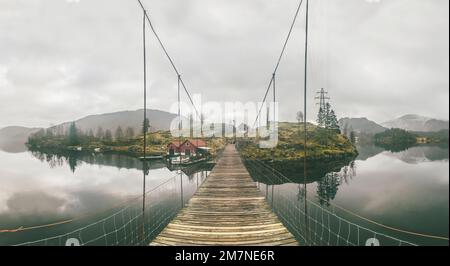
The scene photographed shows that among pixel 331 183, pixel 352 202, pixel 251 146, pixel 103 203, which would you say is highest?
pixel 251 146

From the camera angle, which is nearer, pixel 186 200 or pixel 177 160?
pixel 186 200

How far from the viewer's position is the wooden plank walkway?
26.2ft

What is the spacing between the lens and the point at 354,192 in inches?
1698

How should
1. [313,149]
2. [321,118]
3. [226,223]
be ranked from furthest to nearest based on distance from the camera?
1. [321,118]
2. [313,149]
3. [226,223]

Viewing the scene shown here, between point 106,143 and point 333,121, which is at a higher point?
point 333,121

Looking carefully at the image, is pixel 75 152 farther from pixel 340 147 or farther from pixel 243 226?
pixel 243 226

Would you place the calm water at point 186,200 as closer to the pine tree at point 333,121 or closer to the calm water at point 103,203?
the calm water at point 103,203

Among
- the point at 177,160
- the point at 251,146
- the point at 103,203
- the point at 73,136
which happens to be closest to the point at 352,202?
the point at 251,146

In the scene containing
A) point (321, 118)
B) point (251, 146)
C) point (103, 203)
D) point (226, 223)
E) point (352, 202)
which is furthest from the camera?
point (321, 118)

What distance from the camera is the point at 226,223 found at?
935 cm

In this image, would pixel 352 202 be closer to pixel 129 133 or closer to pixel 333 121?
pixel 333 121

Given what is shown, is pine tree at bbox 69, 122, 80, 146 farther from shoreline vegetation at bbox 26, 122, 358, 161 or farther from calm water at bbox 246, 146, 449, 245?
calm water at bbox 246, 146, 449, 245

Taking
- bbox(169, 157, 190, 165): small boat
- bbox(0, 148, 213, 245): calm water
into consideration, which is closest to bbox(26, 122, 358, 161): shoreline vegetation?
bbox(169, 157, 190, 165): small boat

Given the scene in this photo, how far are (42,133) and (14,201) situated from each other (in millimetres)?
121733
